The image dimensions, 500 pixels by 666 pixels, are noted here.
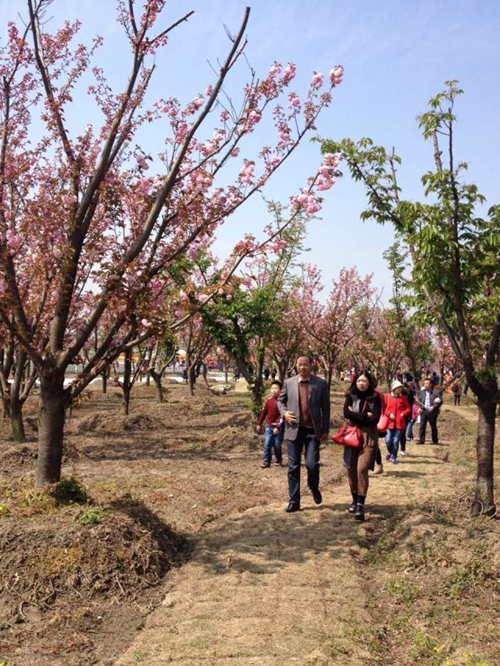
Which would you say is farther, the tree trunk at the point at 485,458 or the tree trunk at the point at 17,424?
the tree trunk at the point at 17,424

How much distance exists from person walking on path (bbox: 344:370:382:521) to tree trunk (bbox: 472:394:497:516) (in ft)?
4.39

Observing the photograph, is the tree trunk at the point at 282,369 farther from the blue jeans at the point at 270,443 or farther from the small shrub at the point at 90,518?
the small shrub at the point at 90,518

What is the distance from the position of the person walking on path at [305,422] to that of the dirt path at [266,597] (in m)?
0.50

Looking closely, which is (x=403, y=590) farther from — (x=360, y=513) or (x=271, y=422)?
(x=271, y=422)

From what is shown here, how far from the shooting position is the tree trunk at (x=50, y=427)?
661 centimetres

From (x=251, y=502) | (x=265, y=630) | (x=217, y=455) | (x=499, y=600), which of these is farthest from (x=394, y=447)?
(x=265, y=630)

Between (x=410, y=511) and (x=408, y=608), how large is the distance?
2.24 meters

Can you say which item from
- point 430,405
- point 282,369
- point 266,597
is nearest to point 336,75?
point 266,597

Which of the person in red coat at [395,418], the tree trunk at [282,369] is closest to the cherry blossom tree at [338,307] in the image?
the tree trunk at [282,369]

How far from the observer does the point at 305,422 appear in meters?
7.72

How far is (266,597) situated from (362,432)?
3131 millimetres

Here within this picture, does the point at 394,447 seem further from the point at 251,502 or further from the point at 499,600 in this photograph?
the point at 499,600

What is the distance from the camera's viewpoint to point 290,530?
22.8ft

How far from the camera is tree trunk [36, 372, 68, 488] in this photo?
6609 mm
